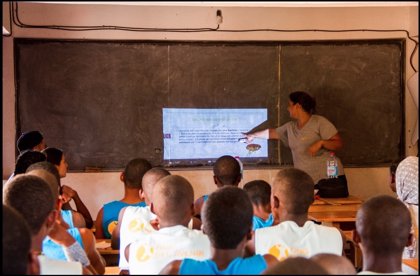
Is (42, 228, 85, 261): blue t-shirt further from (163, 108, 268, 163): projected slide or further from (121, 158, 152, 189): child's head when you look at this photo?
(163, 108, 268, 163): projected slide

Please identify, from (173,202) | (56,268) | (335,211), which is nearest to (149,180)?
(173,202)

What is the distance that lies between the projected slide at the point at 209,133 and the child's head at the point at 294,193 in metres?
3.32

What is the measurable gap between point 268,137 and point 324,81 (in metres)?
0.86

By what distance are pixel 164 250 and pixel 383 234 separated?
→ 877mm

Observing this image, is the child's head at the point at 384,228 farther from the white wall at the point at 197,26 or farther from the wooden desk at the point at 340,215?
the white wall at the point at 197,26

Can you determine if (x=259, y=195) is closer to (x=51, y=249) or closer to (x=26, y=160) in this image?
(x=51, y=249)

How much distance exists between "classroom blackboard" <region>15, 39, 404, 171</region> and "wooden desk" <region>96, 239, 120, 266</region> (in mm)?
2552

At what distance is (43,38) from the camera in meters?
5.98

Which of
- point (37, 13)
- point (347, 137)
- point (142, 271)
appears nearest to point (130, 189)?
point (142, 271)

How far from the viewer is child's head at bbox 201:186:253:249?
83.3 inches

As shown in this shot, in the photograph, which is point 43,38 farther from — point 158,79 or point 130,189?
point 130,189

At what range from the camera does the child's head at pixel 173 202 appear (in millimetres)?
2721

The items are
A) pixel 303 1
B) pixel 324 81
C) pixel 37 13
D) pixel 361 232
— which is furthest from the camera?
pixel 324 81

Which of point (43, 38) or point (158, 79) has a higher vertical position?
point (43, 38)
